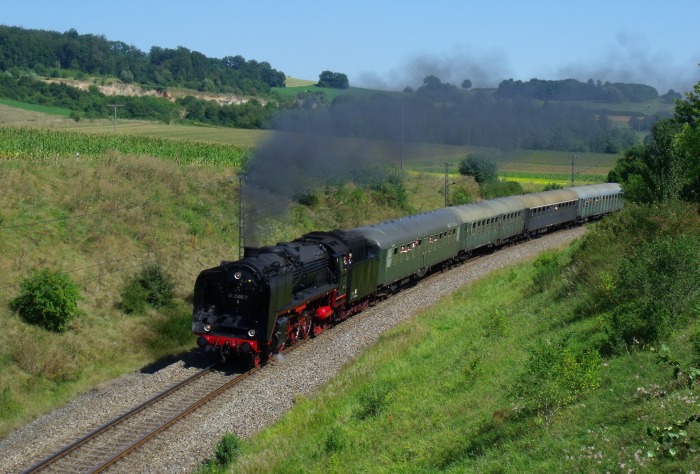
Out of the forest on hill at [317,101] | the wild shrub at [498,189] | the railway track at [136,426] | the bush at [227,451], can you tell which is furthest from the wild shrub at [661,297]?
the wild shrub at [498,189]

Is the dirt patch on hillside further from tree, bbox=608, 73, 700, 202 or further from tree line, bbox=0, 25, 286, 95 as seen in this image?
tree, bbox=608, 73, 700, 202

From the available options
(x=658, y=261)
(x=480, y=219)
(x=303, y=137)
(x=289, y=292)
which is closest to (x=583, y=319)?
(x=658, y=261)

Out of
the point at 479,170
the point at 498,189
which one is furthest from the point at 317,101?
the point at 479,170

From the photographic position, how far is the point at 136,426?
19.7 meters

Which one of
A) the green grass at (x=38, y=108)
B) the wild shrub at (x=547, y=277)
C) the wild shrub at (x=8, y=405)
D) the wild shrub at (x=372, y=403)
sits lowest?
the wild shrub at (x=8, y=405)

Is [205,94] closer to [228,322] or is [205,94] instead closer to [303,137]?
[303,137]

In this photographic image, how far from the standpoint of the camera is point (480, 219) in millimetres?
46031

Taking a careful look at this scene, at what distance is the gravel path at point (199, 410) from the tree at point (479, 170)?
168 ft

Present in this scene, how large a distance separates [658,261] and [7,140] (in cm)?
4302

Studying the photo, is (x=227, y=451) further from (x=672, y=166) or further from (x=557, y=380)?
(x=672, y=166)

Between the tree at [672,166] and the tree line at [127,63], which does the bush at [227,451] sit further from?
the tree line at [127,63]

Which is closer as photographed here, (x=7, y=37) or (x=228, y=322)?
(x=228, y=322)

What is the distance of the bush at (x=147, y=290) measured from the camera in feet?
106

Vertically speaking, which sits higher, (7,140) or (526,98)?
(526,98)
